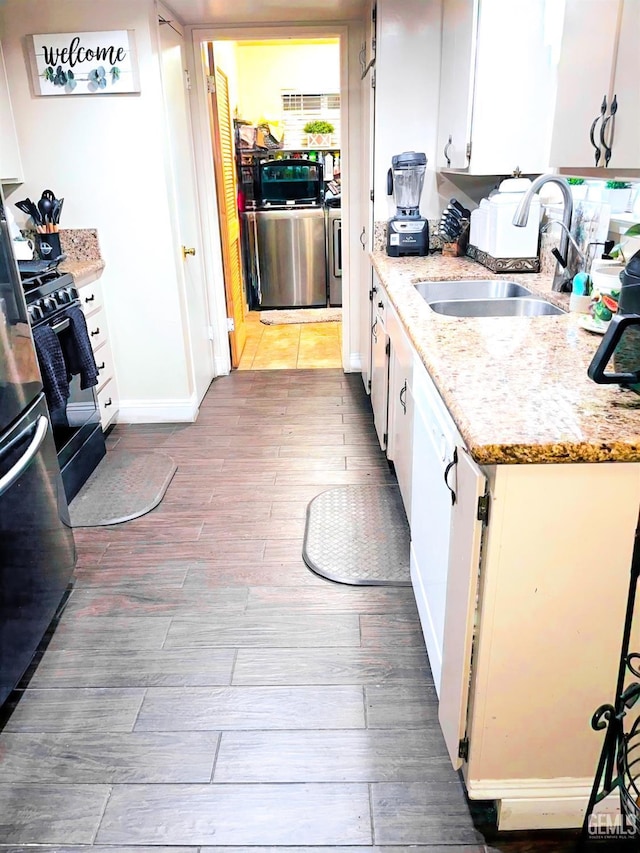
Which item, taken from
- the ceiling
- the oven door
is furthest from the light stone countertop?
the ceiling

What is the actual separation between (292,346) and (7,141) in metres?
2.60

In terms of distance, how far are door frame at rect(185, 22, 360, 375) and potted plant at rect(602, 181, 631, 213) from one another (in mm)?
2113

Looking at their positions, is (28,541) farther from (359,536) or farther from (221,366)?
(221,366)

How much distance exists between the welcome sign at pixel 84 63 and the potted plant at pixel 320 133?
366 cm

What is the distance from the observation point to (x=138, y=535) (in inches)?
99.8

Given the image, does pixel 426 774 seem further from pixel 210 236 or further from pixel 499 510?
pixel 210 236

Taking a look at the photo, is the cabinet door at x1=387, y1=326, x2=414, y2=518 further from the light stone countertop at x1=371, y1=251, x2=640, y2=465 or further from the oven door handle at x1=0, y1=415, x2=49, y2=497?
the oven door handle at x1=0, y1=415, x2=49, y2=497

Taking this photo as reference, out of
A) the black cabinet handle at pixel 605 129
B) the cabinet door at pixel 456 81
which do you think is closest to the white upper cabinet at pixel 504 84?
the cabinet door at pixel 456 81

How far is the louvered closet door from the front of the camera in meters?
4.06

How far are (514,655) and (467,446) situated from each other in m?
0.43

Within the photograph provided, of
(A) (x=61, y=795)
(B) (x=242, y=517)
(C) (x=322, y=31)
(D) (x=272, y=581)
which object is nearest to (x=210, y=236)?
(C) (x=322, y=31)

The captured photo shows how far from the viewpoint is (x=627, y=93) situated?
4.57 feet

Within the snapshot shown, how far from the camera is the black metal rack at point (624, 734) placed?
3.67 feet

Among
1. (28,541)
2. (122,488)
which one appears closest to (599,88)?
(28,541)
